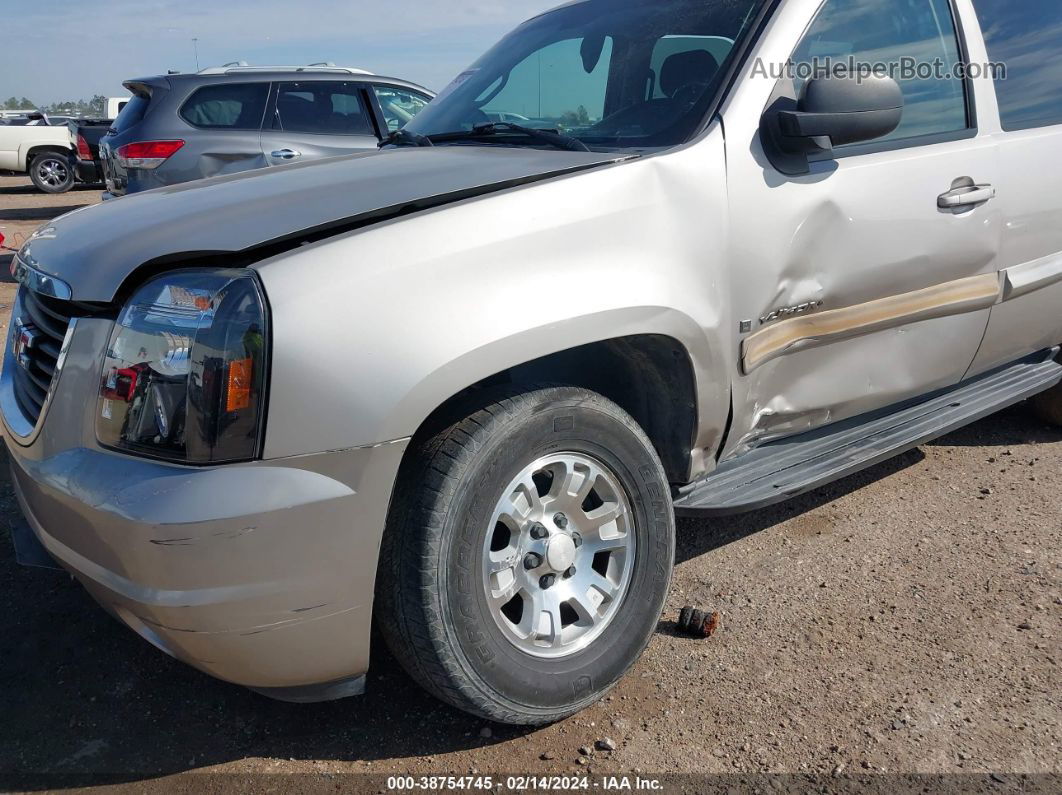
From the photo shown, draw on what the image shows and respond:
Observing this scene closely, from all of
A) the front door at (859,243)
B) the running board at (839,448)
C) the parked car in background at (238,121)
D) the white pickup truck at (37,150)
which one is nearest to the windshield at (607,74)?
the front door at (859,243)

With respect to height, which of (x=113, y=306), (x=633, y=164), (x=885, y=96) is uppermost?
(x=885, y=96)

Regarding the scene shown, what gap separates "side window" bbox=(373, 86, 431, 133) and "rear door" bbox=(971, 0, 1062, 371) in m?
5.90

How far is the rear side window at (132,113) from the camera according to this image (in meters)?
8.09

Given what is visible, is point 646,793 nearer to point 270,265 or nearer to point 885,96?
point 270,265

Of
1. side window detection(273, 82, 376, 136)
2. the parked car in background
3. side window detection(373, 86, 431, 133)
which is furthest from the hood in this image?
side window detection(373, 86, 431, 133)

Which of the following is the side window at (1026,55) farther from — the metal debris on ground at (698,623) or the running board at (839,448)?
the metal debris on ground at (698,623)

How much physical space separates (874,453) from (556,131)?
148cm

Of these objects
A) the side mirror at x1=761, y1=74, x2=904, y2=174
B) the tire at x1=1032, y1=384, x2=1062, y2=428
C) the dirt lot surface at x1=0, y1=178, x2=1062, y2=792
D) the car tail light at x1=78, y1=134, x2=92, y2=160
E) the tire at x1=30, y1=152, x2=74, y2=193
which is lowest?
the tire at x1=30, y1=152, x2=74, y2=193

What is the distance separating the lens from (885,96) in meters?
2.53

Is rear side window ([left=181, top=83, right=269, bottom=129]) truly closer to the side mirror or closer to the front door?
the front door

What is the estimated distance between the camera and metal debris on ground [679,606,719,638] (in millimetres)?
2684

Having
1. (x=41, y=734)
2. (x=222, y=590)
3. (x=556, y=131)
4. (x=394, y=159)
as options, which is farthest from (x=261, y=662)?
(x=556, y=131)

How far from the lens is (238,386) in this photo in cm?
180

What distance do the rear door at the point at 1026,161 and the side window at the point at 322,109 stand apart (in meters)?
5.95
